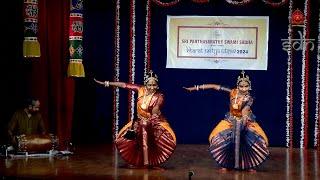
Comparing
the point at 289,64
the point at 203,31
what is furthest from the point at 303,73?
the point at 203,31

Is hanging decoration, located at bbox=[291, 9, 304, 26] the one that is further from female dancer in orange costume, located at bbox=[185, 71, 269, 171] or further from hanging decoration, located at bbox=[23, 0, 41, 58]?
hanging decoration, located at bbox=[23, 0, 41, 58]

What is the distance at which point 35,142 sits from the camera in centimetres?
771

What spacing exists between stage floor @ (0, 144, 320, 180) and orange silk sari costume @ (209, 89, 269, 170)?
13 centimetres

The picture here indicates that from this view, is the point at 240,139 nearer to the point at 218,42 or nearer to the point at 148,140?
the point at 148,140

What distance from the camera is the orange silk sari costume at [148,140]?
6750 mm

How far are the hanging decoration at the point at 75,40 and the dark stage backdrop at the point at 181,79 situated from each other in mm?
1205

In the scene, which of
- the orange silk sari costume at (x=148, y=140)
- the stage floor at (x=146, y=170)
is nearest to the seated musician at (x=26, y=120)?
the stage floor at (x=146, y=170)

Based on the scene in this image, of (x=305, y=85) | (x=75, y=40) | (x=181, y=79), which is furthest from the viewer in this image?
(x=181, y=79)

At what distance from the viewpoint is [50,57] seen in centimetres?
838

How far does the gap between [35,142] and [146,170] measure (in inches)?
66.3

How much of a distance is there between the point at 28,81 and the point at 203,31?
2.55 m

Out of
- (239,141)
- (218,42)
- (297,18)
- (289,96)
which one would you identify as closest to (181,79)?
(218,42)

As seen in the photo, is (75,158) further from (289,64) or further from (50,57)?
(289,64)

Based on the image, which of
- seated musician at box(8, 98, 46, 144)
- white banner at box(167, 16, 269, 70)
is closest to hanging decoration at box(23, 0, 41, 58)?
seated musician at box(8, 98, 46, 144)
